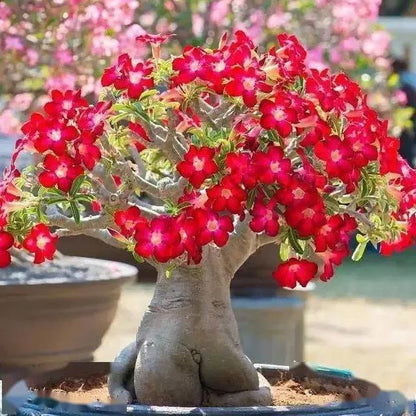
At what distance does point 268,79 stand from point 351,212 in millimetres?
310

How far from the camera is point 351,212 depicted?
2.45m

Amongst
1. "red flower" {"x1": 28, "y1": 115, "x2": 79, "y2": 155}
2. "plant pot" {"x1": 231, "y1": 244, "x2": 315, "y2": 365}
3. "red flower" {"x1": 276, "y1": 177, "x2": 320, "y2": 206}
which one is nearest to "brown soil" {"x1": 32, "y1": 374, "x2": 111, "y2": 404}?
"red flower" {"x1": 28, "y1": 115, "x2": 79, "y2": 155}

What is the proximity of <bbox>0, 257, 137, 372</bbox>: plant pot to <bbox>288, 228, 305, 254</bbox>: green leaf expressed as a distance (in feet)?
6.51

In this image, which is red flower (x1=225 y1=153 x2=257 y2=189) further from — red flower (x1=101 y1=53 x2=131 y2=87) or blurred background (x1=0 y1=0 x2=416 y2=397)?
blurred background (x1=0 y1=0 x2=416 y2=397)

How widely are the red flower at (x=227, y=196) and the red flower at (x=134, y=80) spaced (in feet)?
0.92

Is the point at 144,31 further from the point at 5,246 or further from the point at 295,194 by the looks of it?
the point at 295,194

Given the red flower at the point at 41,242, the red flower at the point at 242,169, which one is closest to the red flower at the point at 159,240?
the red flower at the point at 242,169

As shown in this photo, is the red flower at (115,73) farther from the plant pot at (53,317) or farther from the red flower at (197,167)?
the plant pot at (53,317)

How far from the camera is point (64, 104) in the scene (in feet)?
7.93

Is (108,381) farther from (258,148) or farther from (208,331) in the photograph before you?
(258,148)

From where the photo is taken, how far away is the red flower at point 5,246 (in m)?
2.45

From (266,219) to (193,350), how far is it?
397 millimetres

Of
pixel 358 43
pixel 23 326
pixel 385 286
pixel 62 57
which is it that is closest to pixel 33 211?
pixel 23 326

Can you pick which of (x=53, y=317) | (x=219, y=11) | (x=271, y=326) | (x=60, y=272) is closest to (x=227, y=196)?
(x=53, y=317)
